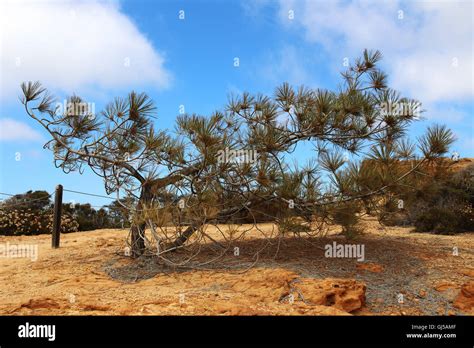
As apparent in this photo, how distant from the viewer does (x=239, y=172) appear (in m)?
6.26

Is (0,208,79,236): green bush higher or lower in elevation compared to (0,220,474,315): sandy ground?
higher

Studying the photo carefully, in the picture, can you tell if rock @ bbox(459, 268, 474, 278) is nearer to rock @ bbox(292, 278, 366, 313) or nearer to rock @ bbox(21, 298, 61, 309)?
rock @ bbox(292, 278, 366, 313)

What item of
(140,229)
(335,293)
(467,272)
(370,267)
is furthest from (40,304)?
(467,272)

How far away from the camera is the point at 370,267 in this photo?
6.22 metres

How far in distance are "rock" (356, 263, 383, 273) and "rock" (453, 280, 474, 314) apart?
1.21 meters

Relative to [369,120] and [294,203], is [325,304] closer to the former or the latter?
[294,203]

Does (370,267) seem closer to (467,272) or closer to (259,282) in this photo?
(467,272)

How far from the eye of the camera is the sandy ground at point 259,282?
15.4ft

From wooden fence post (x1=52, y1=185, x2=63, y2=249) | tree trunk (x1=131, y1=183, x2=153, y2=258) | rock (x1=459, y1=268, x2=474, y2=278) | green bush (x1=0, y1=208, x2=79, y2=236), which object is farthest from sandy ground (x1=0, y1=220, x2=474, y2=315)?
green bush (x1=0, y1=208, x2=79, y2=236)

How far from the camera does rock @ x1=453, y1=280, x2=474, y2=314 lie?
488 centimetres

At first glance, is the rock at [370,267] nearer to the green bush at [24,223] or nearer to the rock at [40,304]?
the rock at [40,304]
